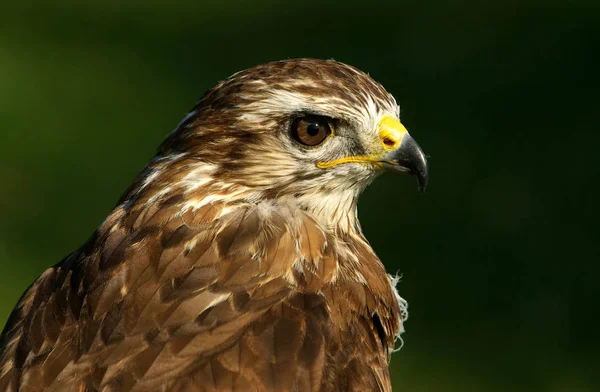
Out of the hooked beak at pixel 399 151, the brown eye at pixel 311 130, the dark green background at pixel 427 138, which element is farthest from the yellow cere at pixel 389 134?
the dark green background at pixel 427 138

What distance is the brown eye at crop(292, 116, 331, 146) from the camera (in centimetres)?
419

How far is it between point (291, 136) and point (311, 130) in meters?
0.08

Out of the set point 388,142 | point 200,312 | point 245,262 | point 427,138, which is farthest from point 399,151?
point 427,138

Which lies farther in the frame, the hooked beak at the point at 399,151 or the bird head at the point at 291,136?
the hooked beak at the point at 399,151

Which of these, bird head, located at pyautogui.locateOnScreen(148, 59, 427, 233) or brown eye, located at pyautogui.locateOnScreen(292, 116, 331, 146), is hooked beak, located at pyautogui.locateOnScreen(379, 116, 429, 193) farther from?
brown eye, located at pyautogui.locateOnScreen(292, 116, 331, 146)

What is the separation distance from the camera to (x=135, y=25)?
503 inches

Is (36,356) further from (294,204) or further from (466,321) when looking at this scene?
(466,321)

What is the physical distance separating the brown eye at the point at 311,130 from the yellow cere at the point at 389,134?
217 mm

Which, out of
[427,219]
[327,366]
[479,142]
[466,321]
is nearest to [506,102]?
[479,142]

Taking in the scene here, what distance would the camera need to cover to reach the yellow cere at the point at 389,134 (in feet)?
14.1

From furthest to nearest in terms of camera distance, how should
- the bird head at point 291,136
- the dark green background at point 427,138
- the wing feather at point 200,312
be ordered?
the dark green background at point 427,138 < the bird head at point 291,136 < the wing feather at point 200,312

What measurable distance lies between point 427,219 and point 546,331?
1470 mm

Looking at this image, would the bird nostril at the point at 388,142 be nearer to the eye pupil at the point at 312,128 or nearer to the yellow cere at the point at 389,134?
the yellow cere at the point at 389,134

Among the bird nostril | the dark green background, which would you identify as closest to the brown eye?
the bird nostril
